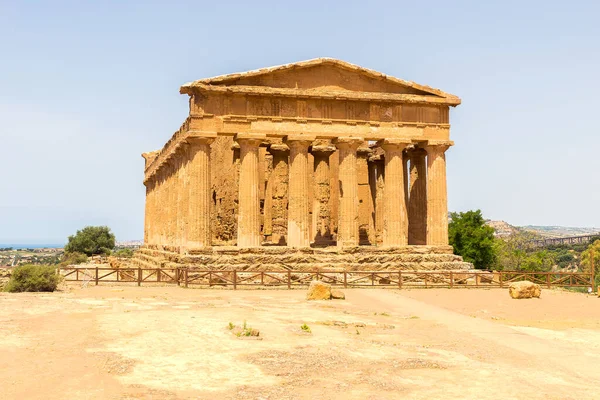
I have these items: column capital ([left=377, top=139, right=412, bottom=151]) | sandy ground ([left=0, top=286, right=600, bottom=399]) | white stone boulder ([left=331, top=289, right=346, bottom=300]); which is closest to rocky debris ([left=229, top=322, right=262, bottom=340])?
sandy ground ([left=0, top=286, right=600, bottom=399])

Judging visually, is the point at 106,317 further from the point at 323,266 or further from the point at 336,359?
the point at 323,266

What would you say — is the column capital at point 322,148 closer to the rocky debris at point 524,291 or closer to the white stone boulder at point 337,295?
the rocky debris at point 524,291

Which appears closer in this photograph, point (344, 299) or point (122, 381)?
point (122, 381)

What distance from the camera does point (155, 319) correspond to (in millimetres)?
15445

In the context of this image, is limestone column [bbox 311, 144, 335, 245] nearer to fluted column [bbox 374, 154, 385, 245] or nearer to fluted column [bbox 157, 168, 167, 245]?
fluted column [bbox 374, 154, 385, 245]

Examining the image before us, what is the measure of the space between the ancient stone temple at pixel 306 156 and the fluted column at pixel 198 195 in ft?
0.16

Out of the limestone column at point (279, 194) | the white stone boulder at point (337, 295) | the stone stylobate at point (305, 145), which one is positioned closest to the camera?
the white stone boulder at point (337, 295)

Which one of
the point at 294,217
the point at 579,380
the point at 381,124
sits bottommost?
the point at 579,380

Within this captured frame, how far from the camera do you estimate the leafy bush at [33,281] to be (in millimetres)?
23689

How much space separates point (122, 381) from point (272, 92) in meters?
22.3

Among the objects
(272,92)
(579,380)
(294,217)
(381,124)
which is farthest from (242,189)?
(579,380)

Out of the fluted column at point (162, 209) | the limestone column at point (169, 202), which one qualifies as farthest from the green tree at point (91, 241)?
the limestone column at point (169, 202)

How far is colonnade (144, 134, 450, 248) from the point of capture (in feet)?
96.4

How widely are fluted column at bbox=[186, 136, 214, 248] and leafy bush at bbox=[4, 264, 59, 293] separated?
6.87 m
